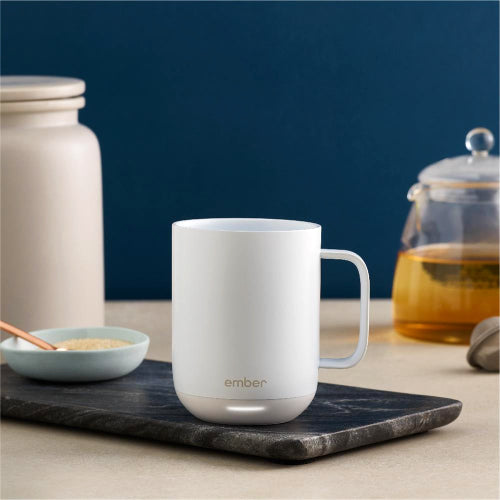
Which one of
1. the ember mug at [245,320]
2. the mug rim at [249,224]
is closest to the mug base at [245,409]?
the ember mug at [245,320]

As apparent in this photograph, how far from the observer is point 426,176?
118 cm

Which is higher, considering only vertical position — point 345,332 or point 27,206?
point 27,206

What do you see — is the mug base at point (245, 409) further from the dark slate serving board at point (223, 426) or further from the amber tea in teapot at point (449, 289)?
the amber tea in teapot at point (449, 289)

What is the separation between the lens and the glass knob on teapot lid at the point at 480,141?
1.19 m

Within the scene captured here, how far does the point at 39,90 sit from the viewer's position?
1.08 metres

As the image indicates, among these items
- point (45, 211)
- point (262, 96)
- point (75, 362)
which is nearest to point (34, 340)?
point (75, 362)

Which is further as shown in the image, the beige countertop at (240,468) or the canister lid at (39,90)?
the canister lid at (39,90)

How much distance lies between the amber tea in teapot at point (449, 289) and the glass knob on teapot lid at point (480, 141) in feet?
0.39

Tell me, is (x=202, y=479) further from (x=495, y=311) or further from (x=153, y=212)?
(x=153, y=212)

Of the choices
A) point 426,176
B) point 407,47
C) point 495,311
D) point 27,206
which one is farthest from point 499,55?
point 27,206

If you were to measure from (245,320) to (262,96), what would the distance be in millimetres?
803

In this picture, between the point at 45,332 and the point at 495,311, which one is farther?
the point at 495,311

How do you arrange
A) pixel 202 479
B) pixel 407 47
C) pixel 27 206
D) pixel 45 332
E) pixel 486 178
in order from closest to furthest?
pixel 202 479 < pixel 45 332 < pixel 27 206 < pixel 486 178 < pixel 407 47

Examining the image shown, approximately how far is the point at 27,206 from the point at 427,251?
1.37 feet
